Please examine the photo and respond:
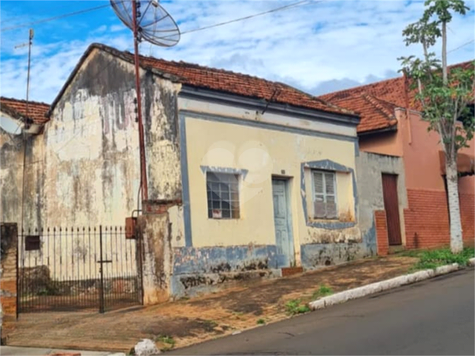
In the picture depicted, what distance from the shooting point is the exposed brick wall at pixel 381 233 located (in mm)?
17422

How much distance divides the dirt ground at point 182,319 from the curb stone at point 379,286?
0.34m

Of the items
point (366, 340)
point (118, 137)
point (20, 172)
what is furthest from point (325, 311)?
point (20, 172)

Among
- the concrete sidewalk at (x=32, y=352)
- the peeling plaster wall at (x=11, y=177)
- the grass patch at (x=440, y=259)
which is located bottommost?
the concrete sidewalk at (x=32, y=352)

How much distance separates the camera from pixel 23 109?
56.5 ft

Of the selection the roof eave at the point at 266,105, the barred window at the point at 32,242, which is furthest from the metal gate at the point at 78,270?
the roof eave at the point at 266,105

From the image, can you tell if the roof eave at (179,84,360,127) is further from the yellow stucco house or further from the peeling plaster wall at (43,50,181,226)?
the peeling plaster wall at (43,50,181,226)

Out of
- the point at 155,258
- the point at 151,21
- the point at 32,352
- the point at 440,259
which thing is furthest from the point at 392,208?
the point at 32,352

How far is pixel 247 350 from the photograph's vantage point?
26.7 ft

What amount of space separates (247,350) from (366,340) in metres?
1.55

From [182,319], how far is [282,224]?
5.49 meters

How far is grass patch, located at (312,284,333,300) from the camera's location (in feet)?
37.9

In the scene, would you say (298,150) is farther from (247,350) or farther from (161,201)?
(247,350)

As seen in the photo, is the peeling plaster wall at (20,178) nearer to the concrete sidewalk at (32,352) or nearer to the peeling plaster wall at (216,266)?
the peeling plaster wall at (216,266)

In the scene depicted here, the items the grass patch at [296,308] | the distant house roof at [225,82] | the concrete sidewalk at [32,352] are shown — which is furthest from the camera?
the distant house roof at [225,82]
